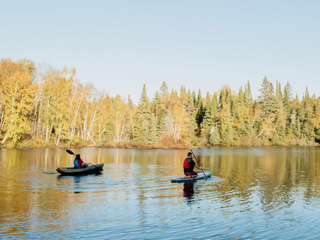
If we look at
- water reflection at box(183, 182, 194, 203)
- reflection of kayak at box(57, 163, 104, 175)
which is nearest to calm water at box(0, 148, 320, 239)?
water reflection at box(183, 182, 194, 203)

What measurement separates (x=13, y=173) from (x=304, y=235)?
19.4 m

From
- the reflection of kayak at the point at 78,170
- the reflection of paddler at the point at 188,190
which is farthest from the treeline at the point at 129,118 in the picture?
the reflection of paddler at the point at 188,190

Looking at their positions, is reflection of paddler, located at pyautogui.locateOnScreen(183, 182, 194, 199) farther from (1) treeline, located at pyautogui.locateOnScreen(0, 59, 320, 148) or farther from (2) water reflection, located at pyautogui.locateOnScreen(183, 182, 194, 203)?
(1) treeline, located at pyautogui.locateOnScreen(0, 59, 320, 148)

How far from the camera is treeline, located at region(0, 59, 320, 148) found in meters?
54.2

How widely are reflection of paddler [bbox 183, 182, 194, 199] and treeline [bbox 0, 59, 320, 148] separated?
130 feet

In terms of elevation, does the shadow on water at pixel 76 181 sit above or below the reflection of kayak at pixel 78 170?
below

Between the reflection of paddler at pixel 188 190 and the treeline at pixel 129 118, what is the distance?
39558 millimetres

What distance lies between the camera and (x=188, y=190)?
17844 mm

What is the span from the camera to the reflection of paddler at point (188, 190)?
16.4 m

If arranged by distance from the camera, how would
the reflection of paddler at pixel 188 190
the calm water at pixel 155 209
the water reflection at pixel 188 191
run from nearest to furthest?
the calm water at pixel 155 209
the water reflection at pixel 188 191
the reflection of paddler at pixel 188 190

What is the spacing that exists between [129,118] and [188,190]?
248ft

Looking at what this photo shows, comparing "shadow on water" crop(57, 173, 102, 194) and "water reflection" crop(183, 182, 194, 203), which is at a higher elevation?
"water reflection" crop(183, 182, 194, 203)

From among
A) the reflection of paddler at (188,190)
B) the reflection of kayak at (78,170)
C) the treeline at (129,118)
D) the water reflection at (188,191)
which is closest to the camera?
the water reflection at (188,191)

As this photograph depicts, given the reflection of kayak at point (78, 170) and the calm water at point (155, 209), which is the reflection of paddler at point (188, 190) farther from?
the reflection of kayak at point (78, 170)
